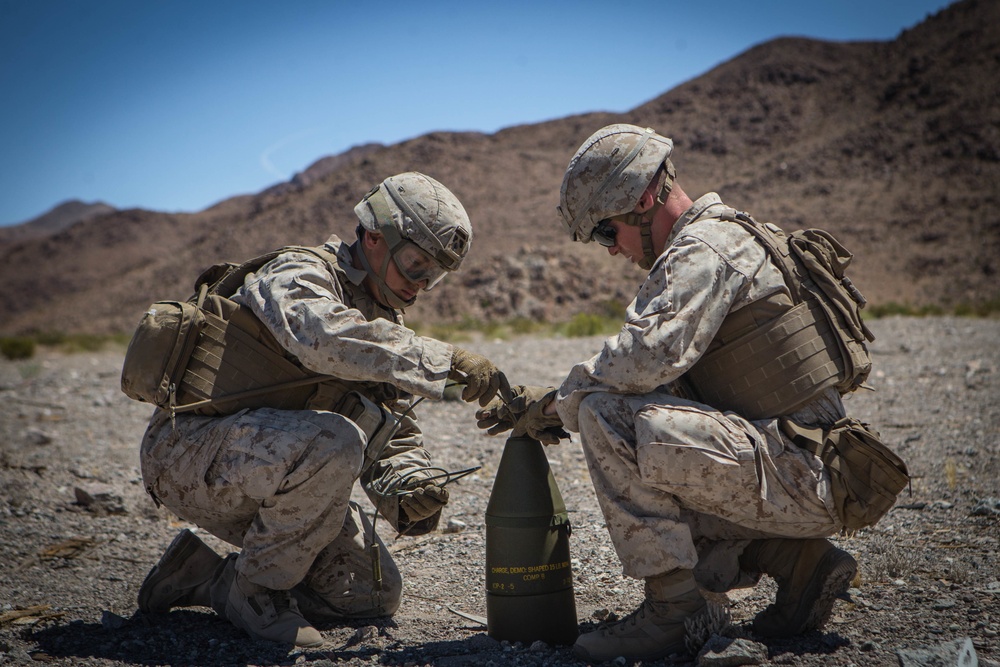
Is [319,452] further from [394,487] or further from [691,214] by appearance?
[691,214]

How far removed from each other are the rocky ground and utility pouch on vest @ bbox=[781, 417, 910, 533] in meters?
0.51

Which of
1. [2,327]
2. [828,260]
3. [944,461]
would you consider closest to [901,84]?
[944,461]

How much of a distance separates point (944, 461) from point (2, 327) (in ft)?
178

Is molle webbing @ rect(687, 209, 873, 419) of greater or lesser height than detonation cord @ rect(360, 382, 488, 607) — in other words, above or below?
above

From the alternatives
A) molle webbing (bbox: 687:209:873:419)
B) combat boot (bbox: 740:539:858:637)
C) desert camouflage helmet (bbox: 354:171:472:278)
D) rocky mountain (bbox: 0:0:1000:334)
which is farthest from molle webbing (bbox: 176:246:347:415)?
rocky mountain (bbox: 0:0:1000:334)

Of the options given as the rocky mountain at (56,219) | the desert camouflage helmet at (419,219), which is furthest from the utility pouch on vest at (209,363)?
the rocky mountain at (56,219)

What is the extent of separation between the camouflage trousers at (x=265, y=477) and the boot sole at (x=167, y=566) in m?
0.21

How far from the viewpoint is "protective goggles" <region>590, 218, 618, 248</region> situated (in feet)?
12.7

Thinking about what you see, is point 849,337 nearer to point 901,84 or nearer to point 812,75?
point 901,84

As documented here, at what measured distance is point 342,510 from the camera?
391 centimetres

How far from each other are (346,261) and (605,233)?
3.97 feet

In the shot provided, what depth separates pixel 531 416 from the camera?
3.70 meters

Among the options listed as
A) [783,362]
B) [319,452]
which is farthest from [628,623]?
[319,452]

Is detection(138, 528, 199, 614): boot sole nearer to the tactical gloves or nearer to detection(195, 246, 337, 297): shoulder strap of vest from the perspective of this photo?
detection(195, 246, 337, 297): shoulder strap of vest
